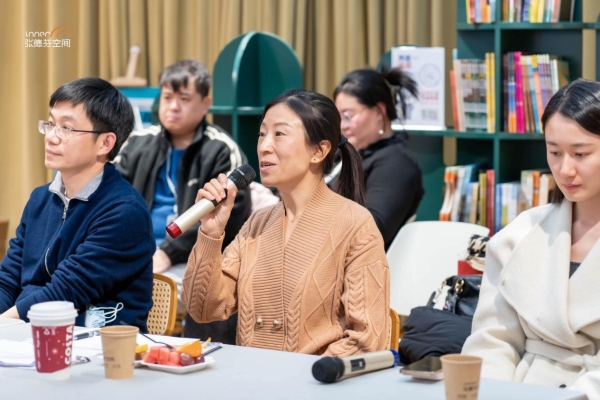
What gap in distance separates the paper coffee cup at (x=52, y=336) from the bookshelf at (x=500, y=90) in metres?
2.48

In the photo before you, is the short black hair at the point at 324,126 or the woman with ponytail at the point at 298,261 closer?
the woman with ponytail at the point at 298,261

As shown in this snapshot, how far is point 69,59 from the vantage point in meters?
5.12

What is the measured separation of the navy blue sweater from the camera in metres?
2.33

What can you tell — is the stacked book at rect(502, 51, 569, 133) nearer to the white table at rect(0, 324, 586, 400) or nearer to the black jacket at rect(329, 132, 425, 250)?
the black jacket at rect(329, 132, 425, 250)

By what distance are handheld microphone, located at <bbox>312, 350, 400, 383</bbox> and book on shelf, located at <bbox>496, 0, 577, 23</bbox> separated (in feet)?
7.66

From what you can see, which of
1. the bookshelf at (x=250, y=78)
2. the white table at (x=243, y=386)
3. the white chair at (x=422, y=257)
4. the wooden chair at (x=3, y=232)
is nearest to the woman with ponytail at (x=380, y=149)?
the white chair at (x=422, y=257)

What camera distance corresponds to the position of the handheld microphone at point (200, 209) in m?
1.92

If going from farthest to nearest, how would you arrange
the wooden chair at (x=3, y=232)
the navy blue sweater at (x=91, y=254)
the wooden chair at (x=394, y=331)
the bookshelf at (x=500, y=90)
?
the wooden chair at (x=3, y=232) < the bookshelf at (x=500, y=90) < the navy blue sweater at (x=91, y=254) < the wooden chair at (x=394, y=331)

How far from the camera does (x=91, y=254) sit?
92.1 inches

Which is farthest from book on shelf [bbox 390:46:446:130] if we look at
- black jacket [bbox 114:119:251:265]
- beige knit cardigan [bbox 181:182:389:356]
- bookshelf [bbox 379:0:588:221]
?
beige knit cardigan [bbox 181:182:389:356]

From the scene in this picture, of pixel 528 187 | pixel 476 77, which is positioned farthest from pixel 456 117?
pixel 528 187

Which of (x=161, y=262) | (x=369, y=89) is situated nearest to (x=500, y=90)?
(x=369, y=89)

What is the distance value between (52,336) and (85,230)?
88cm

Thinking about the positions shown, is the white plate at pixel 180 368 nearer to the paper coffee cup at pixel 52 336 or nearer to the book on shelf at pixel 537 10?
the paper coffee cup at pixel 52 336
